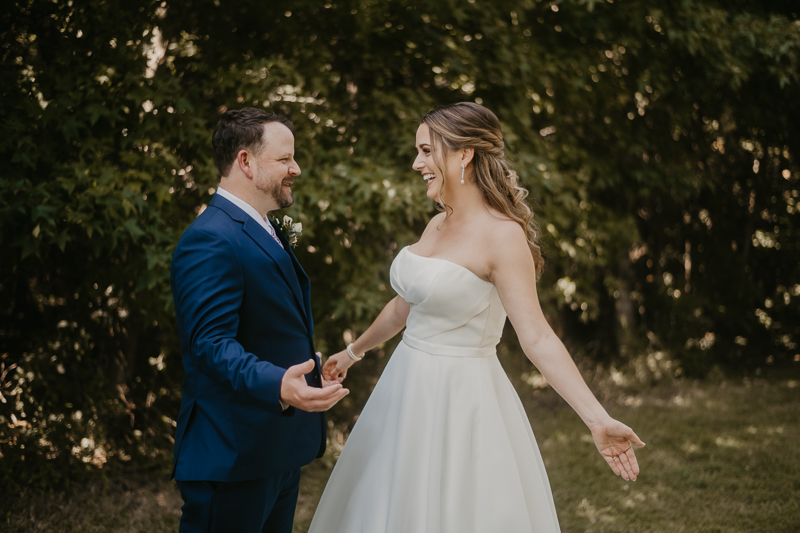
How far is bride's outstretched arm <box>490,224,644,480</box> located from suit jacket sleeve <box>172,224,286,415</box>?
886 millimetres

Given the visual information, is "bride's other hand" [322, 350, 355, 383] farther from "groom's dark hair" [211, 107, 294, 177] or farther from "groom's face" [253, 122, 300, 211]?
"groom's dark hair" [211, 107, 294, 177]

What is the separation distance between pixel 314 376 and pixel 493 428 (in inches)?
26.4

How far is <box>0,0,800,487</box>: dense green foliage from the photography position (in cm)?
382

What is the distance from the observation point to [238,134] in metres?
2.06

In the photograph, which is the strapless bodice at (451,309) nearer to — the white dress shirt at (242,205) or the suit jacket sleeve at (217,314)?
the white dress shirt at (242,205)

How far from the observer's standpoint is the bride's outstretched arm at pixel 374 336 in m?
2.63

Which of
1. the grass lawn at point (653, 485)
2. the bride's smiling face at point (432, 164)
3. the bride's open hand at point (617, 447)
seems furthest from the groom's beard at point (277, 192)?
the grass lawn at point (653, 485)

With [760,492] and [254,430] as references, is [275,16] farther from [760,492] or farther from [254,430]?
[760,492]

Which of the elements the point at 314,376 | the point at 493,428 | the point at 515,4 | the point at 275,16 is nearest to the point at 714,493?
the point at 493,428

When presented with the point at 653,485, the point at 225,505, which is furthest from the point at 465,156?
the point at 653,485

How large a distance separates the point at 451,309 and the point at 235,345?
0.86 metres

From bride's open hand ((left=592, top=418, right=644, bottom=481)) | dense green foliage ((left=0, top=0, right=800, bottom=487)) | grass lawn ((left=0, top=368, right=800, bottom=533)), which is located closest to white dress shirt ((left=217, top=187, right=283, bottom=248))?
bride's open hand ((left=592, top=418, right=644, bottom=481))

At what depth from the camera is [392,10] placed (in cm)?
471

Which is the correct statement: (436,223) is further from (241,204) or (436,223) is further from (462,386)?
(241,204)
